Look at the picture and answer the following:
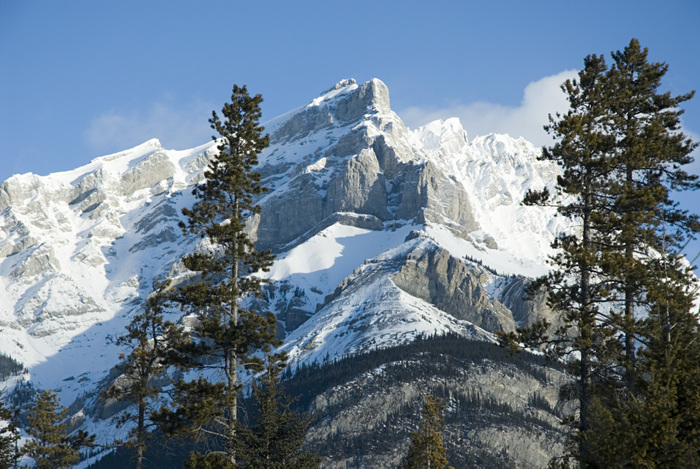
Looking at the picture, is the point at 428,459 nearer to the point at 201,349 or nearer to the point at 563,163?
the point at 201,349

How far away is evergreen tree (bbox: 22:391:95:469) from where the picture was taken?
4344 centimetres

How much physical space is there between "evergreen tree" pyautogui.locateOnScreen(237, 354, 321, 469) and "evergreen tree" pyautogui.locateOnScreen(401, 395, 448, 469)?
14.8 m

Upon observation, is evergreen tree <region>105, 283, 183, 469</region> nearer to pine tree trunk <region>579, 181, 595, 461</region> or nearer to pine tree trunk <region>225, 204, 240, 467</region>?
pine tree trunk <region>225, 204, 240, 467</region>

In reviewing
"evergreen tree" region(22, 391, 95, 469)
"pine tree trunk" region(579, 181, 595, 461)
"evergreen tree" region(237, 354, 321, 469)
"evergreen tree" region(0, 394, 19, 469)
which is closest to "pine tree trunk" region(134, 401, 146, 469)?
"evergreen tree" region(237, 354, 321, 469)

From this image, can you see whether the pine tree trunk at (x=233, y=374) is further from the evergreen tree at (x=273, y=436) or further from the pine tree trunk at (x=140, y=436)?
the pine tree trunk at (x=140, y=436)

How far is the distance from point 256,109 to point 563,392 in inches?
758

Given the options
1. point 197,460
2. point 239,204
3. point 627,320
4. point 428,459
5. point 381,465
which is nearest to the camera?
point 627,320

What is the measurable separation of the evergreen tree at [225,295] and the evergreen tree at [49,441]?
1597 centimetres

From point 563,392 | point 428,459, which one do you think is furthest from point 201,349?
point 428,459

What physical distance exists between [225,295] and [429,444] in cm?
2282

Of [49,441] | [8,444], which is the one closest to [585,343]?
[49,441]

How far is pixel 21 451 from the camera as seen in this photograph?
48.8 meters

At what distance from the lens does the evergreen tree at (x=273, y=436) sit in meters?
31.2

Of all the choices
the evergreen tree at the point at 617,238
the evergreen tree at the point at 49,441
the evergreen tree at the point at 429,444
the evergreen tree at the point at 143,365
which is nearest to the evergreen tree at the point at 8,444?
the evergreen tree at the point at 49,441
